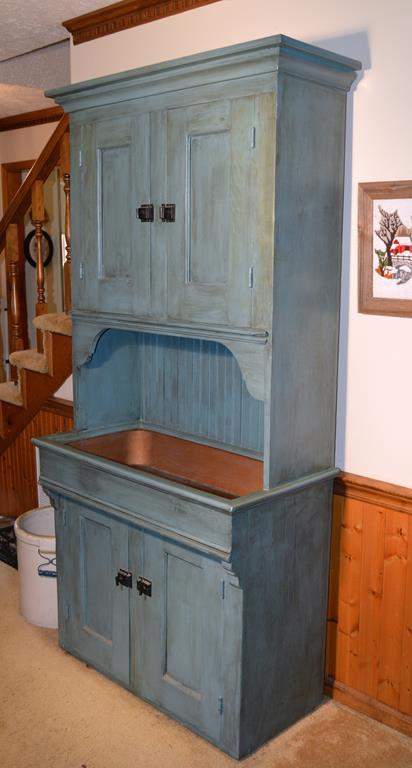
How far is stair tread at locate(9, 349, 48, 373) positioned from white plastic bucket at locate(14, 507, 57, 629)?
0.81 meters

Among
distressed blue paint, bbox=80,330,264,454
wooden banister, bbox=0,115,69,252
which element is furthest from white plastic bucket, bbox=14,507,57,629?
wooden banister, bbox=0,115,69,252

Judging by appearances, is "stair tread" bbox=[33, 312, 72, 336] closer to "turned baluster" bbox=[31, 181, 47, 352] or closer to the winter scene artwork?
"turned baluster" bbox=[31, 181, 47, 352]

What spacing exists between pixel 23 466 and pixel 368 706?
2410mm

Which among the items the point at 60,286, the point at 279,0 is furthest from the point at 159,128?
the point at 60,286

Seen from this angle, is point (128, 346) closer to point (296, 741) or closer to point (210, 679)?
point (210, 679)

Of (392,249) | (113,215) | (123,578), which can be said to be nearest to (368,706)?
(123,578)

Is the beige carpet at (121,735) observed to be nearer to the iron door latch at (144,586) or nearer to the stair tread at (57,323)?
the iron door latch at (144,586)

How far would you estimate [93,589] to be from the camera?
2.99 meters

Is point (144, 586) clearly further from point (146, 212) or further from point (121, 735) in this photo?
point (146, 212)

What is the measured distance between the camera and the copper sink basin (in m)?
2.96

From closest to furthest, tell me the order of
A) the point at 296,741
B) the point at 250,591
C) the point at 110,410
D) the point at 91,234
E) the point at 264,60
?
the point at 264,60 → the point at 250,591 → the point at 296,741 → the point at 91,234 → the point at 110,410

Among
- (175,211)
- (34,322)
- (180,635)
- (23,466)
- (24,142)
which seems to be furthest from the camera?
(24,142)

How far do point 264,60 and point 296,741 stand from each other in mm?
2123

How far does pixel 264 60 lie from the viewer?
7.26 ft
